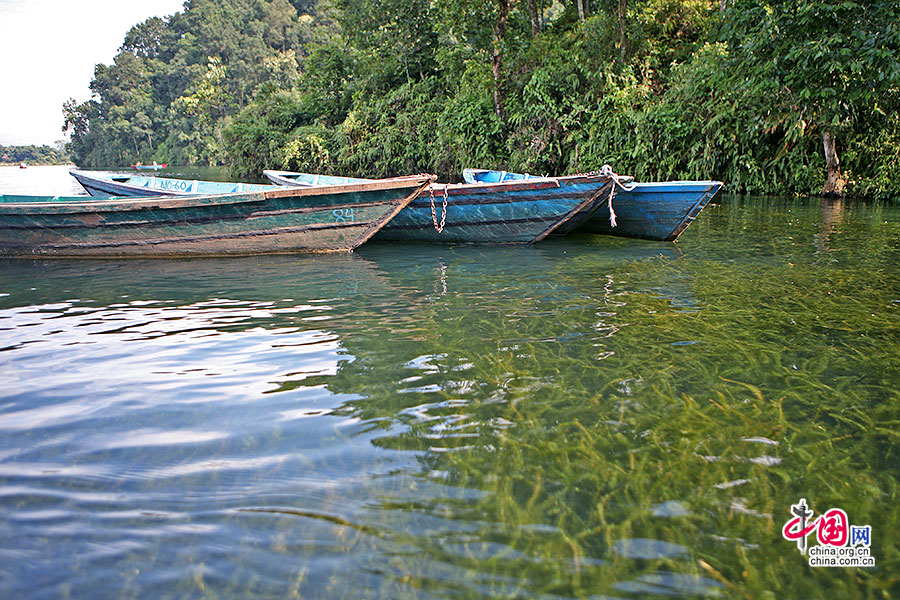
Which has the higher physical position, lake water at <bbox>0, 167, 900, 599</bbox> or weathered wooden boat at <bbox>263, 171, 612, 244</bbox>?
weathered wooden boat at <bbox>263, 171, 612, 244</bbox>

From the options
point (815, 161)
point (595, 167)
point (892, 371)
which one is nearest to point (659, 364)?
point (892, 371)

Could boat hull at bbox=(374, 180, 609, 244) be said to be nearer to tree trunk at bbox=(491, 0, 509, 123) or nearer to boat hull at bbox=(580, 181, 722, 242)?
boat hull at bbox=(580, 181, 722, 242)

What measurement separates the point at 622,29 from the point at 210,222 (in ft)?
48.5

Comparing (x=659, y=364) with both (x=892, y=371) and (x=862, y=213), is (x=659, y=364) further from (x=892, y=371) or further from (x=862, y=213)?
(x=862, y=213)

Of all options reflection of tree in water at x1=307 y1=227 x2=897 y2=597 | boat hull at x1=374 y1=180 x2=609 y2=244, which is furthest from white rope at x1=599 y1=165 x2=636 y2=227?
reflection of tree in water at x1=307 y1=227 x2=897 y2=597

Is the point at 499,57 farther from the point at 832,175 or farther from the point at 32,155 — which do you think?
the point at 32,155

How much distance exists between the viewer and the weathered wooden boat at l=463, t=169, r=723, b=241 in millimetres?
8586

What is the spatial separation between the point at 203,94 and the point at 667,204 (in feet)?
149

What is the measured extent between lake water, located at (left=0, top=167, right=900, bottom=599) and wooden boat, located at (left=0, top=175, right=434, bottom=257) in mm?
2538

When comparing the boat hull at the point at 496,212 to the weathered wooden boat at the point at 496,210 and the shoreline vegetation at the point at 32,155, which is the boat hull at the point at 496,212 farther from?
the shoreline vegetation at the point at 32,155

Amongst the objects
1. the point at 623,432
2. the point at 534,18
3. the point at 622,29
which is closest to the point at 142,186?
the point at 623,432

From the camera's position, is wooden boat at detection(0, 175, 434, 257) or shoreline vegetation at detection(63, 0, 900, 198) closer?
wooden boat at detection(0, 175, 434, 257)

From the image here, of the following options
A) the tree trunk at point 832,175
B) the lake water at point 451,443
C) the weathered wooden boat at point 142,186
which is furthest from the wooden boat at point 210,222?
the tree trunk at point 832,175

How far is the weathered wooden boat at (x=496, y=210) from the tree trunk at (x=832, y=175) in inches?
375
